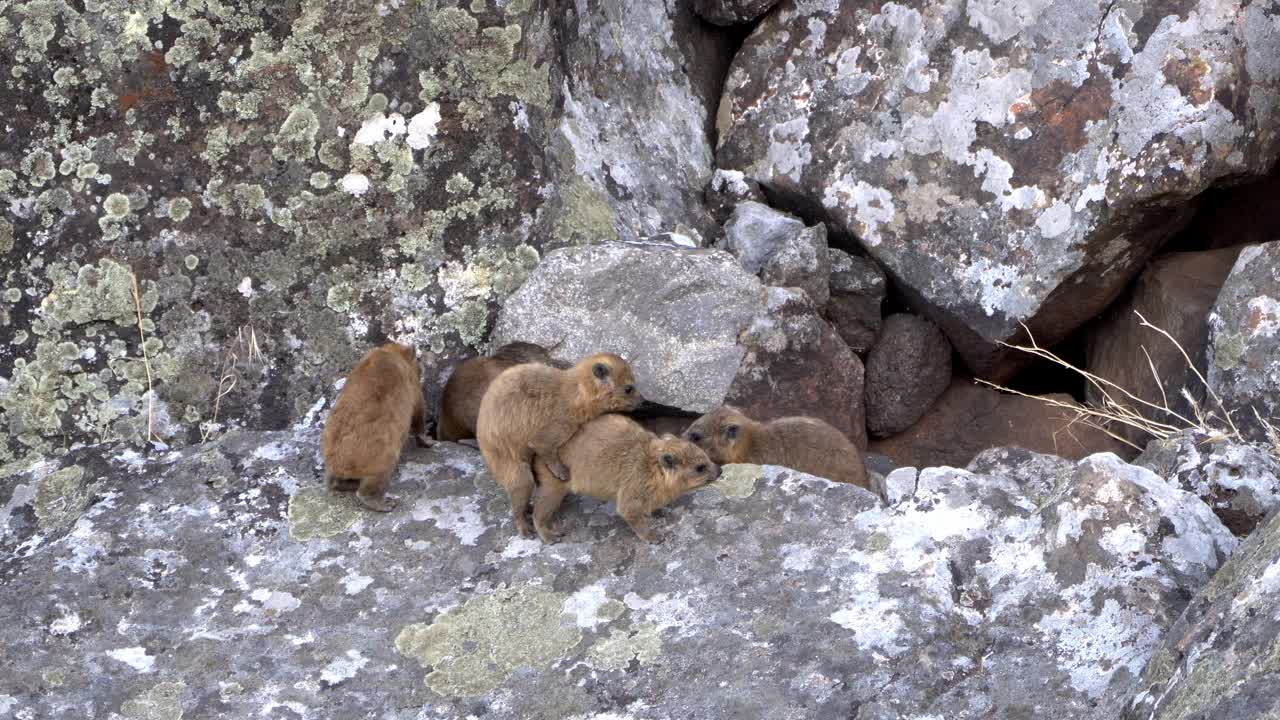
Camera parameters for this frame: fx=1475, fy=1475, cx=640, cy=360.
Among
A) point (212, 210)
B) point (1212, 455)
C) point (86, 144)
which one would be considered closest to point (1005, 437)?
point (1212, 455)

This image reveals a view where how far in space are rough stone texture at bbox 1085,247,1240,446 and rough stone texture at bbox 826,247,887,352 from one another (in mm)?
1141

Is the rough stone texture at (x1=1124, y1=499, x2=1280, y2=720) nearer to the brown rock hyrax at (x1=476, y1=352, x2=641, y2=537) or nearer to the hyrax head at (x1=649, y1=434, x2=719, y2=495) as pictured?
the hyrax head at (x1=649, y1=434, x2=719, y2=495)

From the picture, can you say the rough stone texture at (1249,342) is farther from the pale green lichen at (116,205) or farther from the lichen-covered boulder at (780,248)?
the pale green lichen at (116,205)

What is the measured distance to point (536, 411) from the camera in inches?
221

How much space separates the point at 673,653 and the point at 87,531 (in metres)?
2.23

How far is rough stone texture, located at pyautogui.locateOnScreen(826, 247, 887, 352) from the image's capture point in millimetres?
7129

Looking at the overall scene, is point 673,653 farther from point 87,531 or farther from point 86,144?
point 86,144

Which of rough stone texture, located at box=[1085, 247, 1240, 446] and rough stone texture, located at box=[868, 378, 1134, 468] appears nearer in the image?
rough stone texture, located at box=[1085, 247, 1240, 446]

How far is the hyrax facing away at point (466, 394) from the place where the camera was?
629 cm

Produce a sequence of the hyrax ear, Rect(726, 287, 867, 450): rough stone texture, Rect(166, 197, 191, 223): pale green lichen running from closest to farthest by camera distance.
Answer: the hyrax ear < Rect(166, 197, 191, 223): pale green lichen < Rect(726, 287, 867, 450): rough stone texture

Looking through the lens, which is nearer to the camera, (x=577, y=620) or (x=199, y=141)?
(x=577, y=620)

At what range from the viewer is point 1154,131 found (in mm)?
6559

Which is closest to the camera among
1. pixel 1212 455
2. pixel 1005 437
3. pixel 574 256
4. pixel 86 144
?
pixel 1212 455

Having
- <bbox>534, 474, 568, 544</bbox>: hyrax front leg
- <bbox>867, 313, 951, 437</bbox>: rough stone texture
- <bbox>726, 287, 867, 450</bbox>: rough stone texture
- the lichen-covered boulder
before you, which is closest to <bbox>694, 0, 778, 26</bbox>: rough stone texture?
the lichen-covered boulder
